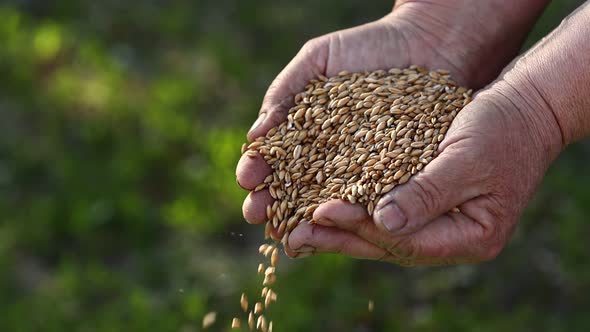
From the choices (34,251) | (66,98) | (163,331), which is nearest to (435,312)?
(163,331)

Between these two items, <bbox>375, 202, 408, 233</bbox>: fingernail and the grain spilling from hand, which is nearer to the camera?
<bbox>375, 202, 408, 233</bbox>: fingernail

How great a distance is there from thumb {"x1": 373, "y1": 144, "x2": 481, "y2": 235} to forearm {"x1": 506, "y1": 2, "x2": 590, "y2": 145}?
432 mm

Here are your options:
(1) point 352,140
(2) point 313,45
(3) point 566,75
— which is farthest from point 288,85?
(3) point 566,75

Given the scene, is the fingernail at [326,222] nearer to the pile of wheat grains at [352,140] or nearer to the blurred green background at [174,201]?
the pile of wheat grains at [352,140]

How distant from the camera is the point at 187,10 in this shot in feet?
20.0

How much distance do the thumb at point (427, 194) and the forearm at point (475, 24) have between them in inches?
30.2

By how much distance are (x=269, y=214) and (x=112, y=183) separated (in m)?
1.90

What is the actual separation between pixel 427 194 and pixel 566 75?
67 cm

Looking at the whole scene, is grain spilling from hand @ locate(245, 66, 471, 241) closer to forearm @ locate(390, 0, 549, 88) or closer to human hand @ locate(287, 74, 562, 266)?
human hand @ locate(287, 74, 562, 266)

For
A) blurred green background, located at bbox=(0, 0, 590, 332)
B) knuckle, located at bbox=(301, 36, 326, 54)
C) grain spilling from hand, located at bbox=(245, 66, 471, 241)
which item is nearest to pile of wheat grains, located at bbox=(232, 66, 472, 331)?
grain spilling from hand, located at bbox=(245, 66, 471, 241)

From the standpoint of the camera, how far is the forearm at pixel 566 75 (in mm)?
3145

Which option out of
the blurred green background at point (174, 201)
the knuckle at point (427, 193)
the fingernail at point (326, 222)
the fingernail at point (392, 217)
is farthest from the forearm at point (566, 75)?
the blurred green background at point (174, 201)

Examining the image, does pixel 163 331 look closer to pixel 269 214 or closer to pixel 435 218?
pixel 269 214

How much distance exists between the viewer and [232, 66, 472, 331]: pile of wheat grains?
3100mm
